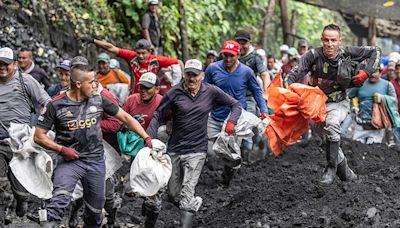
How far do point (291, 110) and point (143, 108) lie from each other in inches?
72.3

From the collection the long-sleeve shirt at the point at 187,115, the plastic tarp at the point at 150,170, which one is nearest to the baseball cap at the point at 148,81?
the long-sleeve shirt at the point at 187,115

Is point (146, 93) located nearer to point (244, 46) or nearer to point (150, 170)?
point (150, 170)

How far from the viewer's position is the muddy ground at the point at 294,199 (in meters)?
9.89

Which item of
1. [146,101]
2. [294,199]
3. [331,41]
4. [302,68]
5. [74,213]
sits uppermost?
[331,41]

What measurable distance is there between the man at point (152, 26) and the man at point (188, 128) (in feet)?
22.0

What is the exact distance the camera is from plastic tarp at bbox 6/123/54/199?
9320mm

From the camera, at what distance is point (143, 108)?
10.9m

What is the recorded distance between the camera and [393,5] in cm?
2075

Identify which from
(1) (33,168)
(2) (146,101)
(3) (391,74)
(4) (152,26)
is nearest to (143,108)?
(2) (146,101)

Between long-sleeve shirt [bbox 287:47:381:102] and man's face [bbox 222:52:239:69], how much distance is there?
1.58 metres

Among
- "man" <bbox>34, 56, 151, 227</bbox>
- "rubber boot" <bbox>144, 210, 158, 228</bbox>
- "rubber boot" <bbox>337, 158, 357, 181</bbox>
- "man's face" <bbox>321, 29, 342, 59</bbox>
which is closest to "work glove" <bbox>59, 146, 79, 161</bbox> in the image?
"man" <bbox>34, 56, 151, 227</bbox>

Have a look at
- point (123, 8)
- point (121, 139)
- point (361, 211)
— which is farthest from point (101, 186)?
point (123, 8)

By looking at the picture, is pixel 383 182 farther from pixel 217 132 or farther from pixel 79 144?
pixel 79 144

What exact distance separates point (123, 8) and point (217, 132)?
789 centimetres
